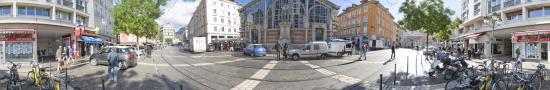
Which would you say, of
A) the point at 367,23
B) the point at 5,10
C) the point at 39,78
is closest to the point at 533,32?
the point at 39,78

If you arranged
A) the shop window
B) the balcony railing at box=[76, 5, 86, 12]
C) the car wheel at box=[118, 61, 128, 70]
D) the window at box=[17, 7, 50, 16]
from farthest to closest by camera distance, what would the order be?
the balcony railing at box=[76, 5, 86, 12] → the shop window → the window at box=[17, 7, 50, 16] → the car wheel at box=[118, 61, 128, 70]

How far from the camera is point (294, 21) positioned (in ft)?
121

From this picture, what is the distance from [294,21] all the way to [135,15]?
20226mm

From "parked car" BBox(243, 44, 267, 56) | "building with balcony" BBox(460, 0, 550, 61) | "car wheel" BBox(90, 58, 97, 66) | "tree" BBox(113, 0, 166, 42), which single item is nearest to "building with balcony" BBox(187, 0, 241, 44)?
"tree" BBox(113, 0, 166, 42)

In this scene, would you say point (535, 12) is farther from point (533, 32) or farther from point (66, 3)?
point (66, 3)

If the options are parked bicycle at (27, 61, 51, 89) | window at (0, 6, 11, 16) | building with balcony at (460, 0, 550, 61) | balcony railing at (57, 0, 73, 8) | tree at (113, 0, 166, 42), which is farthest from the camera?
tree at (113, 0, 166, 42)

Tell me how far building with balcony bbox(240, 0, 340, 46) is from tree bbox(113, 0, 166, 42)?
15066mm

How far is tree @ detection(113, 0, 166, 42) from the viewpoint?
28.5m

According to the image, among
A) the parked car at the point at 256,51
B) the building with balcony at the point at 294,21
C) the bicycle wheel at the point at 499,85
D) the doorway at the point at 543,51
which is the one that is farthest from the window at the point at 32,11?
the doorway at the point at 543,51

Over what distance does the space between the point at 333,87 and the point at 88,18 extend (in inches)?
1186

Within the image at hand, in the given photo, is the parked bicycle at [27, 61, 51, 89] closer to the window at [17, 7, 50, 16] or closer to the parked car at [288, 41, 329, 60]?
the parked car at [288, 41, 329, 60]

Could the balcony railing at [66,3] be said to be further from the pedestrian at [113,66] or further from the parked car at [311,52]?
the parked car at [311,52]

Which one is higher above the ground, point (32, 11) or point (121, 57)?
point (32, 11)

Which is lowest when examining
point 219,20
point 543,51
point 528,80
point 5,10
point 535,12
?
point 528,80
